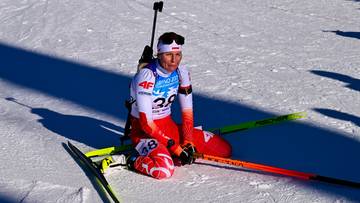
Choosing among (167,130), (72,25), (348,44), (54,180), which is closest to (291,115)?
(167,130)

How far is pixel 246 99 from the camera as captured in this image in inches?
276

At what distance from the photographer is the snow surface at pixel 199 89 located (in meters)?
4.85

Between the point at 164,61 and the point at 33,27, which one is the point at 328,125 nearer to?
the point at 164,61

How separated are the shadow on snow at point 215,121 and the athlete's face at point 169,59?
1079mm

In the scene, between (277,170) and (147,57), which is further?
(147,57)

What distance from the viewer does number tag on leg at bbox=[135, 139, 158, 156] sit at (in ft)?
16.6

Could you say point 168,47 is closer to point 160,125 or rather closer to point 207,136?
point 160,125

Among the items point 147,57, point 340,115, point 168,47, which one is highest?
point 168,47

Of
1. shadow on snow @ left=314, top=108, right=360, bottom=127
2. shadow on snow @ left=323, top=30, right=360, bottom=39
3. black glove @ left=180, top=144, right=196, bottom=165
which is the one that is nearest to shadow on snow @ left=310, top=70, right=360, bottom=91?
shadow on snow @ left=314, top=108, right=360, bottom=127

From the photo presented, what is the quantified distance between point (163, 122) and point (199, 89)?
2.09 m

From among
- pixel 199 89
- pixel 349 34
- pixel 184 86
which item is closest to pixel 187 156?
pixel 184 86

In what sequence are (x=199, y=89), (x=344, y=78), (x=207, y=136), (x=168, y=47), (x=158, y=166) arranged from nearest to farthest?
(x=158, y=166)
(x=168, y=47)
(x=207, y=136)
(x=199, y=89)
(x=344, y=78)

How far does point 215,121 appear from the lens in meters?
6.41

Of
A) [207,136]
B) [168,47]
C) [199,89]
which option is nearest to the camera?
[168,47]
